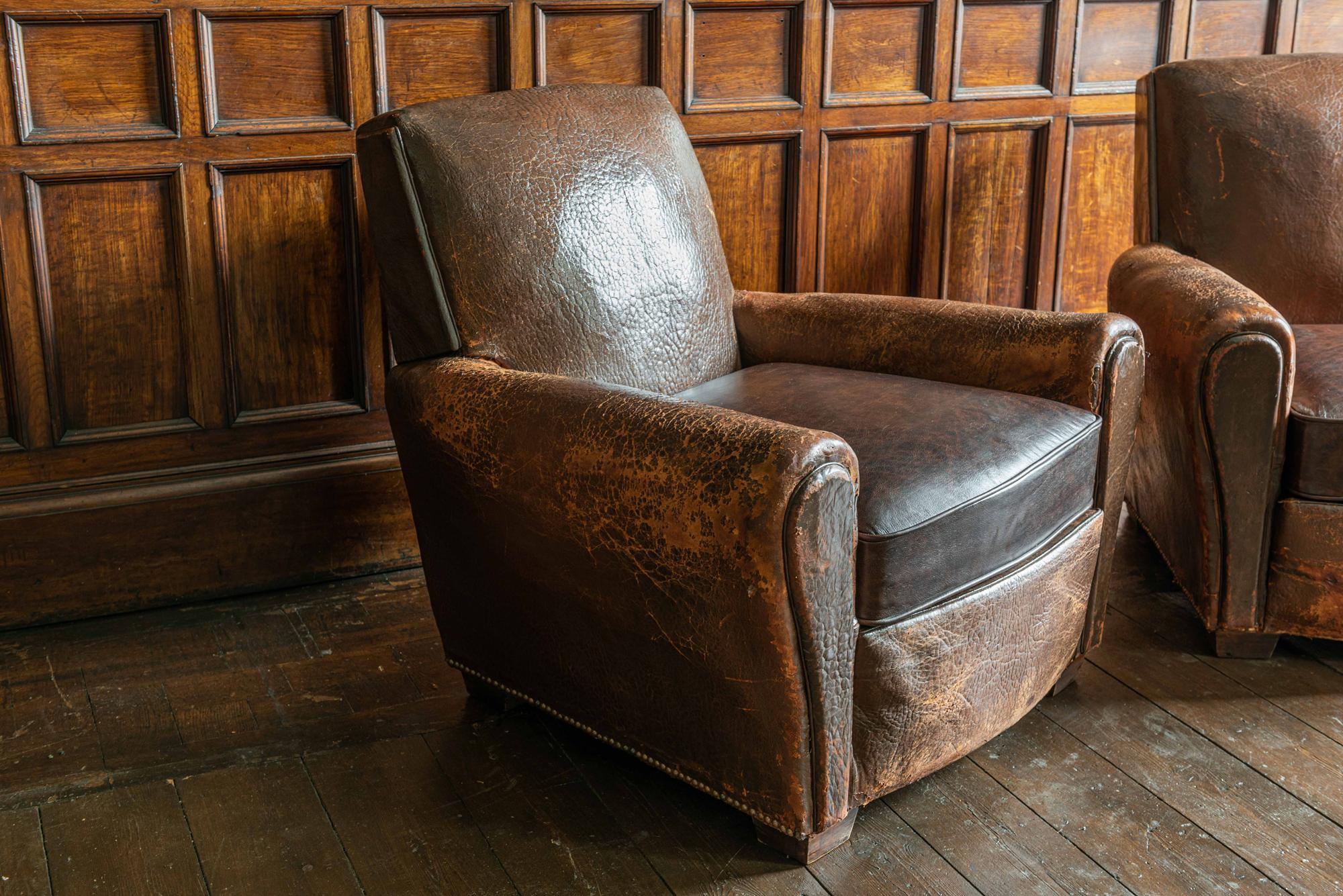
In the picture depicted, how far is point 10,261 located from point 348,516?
693 millimetres

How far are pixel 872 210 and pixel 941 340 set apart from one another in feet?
2.57

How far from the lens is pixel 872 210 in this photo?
259 cm

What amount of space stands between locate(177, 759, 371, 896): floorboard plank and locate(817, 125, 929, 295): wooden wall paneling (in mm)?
1465

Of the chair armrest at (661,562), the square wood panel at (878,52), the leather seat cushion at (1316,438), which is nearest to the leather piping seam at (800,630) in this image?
the chair armrest at (661,562)

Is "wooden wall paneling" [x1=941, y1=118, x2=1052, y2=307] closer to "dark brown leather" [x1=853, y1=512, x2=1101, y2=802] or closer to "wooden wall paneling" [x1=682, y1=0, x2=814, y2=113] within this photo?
"wooden wall paneling" [x1=682, y1=0, x2=814, y2=113]

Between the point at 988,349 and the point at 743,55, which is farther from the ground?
the point at 743,55

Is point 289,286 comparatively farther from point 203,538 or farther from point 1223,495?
point 1223,495

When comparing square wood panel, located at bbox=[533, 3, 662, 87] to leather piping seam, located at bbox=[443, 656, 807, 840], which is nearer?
leather piping seam, located at bbox=[443, 656, 807, 840]

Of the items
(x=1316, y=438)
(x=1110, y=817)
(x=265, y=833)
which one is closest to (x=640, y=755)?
(x=265, y=833)

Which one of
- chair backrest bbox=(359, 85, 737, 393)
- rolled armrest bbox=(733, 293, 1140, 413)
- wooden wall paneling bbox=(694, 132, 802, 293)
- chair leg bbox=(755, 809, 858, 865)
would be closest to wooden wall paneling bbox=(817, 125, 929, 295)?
wooden wall paneling bbox=(694, 132, 802, 293)

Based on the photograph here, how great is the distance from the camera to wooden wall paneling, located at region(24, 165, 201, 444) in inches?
78.7

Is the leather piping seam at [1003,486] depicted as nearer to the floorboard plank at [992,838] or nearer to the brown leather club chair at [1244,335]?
the brown leather club chair at [1244,335]

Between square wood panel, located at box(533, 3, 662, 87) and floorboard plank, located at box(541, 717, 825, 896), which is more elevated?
square wood panel, located at box(533, 3, 662, 87)

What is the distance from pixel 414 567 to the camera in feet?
7.75
